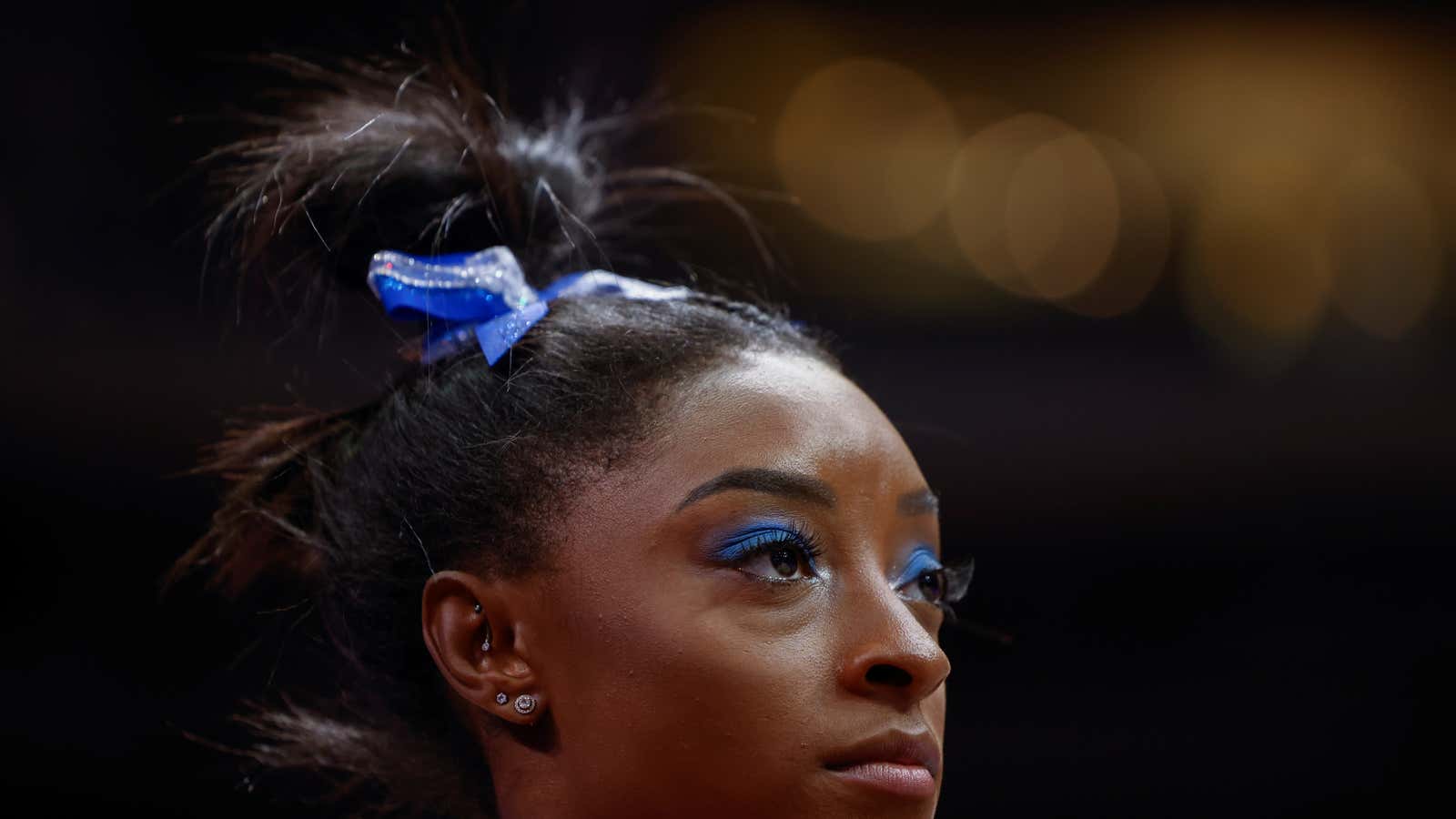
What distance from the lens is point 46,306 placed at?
2.60 meters

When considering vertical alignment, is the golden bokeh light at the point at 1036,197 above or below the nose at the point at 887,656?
above

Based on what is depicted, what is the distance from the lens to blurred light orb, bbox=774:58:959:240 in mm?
3287

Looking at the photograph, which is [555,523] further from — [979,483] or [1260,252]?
[1260,252]

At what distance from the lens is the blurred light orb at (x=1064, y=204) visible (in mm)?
3379

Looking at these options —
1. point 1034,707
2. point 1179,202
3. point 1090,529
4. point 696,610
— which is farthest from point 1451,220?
point 696,610

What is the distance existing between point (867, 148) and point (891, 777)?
7.97ft

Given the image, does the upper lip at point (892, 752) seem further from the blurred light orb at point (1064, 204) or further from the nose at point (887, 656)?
the blurred light orb at point (1064, 204)

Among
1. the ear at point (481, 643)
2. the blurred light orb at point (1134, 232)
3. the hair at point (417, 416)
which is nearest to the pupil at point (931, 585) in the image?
the hair at point (417, 416)

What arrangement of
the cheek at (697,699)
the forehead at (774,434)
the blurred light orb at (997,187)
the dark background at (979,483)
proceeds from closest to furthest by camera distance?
the cheek at (697,699) < the forehead at (774,434) < the dark background at (979,483) < the blurred light orb at (997,187)

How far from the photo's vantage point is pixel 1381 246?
137 inches

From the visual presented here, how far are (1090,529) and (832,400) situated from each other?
1764 millimetres

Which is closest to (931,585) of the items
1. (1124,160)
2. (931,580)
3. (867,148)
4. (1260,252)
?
(931,580)

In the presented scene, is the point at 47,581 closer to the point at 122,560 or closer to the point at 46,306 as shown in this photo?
the point at 122,560

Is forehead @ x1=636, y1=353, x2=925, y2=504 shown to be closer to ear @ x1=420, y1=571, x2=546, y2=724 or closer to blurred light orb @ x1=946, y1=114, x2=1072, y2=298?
ear @ x1=420, y1=571, x2=546, y2=724
